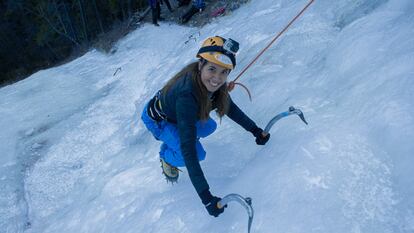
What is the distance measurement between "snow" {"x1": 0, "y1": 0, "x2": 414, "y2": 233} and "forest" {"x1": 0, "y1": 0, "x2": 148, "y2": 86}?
15868 mm

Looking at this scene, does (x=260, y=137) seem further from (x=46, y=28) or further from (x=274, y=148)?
(x=46, y=28)

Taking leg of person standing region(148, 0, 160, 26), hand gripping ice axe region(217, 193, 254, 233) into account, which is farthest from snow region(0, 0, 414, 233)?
leg of person standing region(148, 0, 160, 26)

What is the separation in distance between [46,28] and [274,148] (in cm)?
2490

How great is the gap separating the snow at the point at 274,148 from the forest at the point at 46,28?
1587 centimetres

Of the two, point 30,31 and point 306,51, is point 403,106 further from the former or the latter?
point 30,31

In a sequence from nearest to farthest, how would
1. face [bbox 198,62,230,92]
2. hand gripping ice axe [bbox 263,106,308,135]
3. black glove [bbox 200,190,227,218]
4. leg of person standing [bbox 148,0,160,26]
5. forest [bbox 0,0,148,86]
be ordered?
black glove [bbox 200,190,227,218] → face [bbox 198,62,230,92] → hand gripping ice axe [bbox 263,106,308,135] → leg of person standing [bbox 148,0,160,26] → forest [bbox 0,0,148,86]

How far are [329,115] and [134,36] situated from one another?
9.11m

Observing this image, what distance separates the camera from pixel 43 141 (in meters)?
6.56

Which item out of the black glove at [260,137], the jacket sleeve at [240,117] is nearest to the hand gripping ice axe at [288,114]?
the black glove at [260,137]

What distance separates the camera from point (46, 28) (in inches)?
947

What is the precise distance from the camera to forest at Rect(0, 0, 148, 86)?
21.9m

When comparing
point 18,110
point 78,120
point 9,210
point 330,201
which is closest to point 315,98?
point 330,201

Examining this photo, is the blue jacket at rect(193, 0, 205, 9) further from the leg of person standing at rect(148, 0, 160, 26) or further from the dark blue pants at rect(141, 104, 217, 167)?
the dark blue pants at rect(141, 104, 217, 167)

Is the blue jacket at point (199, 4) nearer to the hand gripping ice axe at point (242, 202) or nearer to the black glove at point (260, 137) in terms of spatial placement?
the black glove at point (260, 137)
